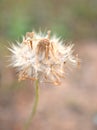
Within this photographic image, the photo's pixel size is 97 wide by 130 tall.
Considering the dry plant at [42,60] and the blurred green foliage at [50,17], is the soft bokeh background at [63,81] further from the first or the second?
the dry plant at [42,60]

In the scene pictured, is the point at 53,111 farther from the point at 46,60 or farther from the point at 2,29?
the point at 46,60

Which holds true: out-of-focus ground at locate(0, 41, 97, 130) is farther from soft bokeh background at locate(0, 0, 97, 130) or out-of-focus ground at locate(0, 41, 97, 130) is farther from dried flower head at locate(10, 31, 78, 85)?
dried flower head at locate(10, 31, 78, 85)

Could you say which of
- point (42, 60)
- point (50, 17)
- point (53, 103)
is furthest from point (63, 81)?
point (42, 60)

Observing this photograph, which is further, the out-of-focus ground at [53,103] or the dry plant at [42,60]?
the out-of-focus ground at [53,103]

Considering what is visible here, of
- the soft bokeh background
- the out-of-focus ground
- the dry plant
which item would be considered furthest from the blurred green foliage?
the dry plant

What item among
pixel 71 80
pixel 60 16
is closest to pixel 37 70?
pixel 71 80

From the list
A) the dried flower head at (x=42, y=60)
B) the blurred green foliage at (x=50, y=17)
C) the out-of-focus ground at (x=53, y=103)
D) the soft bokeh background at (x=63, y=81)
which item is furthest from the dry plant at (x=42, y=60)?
the blurred green foliage at (x=50, y=17)
